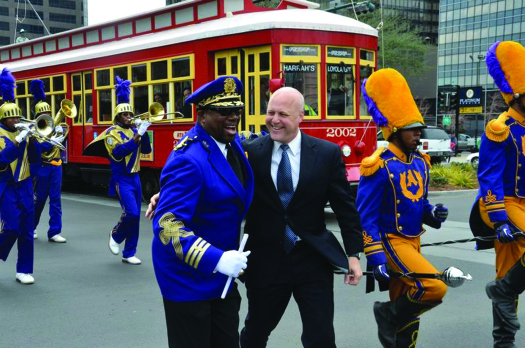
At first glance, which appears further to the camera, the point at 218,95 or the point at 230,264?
the point at 218,95

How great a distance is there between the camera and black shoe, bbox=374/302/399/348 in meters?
4.52

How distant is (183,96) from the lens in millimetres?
13359

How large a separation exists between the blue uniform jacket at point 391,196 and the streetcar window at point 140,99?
10.3 meters

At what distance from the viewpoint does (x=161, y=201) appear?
3.24 meters

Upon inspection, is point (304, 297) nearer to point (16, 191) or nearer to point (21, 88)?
point (16, 191)

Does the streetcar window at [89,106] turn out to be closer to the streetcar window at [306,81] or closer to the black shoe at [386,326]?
the streetcar window at [306,81]

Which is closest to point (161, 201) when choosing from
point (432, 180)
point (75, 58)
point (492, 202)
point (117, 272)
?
point (492, 202)

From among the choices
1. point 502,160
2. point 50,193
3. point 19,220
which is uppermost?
point 502,160

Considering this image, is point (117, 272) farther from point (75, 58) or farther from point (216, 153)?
point (75, 58)

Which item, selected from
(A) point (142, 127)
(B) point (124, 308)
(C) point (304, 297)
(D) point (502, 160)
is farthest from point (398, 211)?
(A) point (142, 127)

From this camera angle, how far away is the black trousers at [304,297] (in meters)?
3.74

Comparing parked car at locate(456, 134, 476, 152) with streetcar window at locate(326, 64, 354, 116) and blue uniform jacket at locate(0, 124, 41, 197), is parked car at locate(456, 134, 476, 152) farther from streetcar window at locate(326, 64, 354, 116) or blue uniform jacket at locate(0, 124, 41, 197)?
blue uniform jacket at locate(0, 124, 41, 197)

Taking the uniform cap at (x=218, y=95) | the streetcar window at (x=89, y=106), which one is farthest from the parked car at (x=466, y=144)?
the uniform cap at (x=218, y=95)

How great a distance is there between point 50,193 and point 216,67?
4.17 metres
